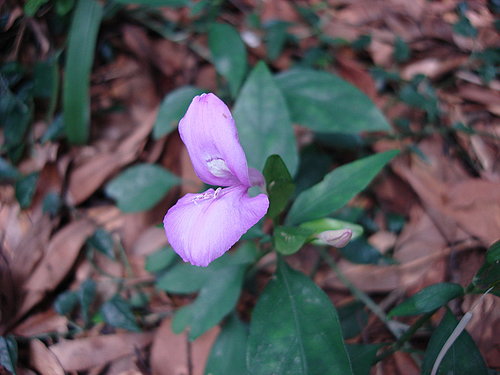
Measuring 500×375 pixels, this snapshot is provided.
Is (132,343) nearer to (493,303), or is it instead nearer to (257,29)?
(493,303)

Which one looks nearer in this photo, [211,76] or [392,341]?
[392,341]

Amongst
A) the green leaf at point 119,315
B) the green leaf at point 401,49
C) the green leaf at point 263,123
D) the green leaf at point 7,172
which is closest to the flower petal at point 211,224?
the green leaf at point 263,123

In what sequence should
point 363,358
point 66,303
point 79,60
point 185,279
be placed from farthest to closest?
point 79,60 < point 66,303 < point 185,279 < point 363,358

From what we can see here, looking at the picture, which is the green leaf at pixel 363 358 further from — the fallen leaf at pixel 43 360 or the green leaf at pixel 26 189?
the green leaf at pixel 26 189

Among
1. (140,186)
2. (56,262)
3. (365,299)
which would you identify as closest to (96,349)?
(56,262)

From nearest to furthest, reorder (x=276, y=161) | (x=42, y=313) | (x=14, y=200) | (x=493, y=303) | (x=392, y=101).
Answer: (x=276, y=161) → (x=493, y=303) → (x=42, y=313) → (x=14, y=200) → (x=392, y=101)

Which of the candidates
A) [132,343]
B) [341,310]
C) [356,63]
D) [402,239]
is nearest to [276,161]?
[341,310]

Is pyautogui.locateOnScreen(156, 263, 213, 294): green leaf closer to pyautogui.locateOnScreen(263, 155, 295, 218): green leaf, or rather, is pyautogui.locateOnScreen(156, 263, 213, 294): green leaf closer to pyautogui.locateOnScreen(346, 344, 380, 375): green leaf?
pyautogui.locateOnScreen(263, 155, 295, 218): green leaf

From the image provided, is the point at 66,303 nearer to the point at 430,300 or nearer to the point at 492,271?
the point at 430,300
